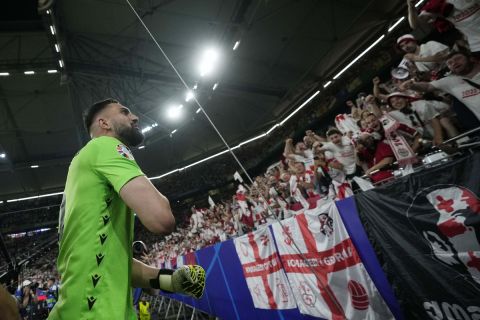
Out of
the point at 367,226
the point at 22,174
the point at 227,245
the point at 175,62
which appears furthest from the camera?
the point at 22,174

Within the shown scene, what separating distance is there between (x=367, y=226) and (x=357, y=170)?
2813 mm

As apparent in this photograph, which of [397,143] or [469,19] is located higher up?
[469,19]

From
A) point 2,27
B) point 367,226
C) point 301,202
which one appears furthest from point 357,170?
point 2,27

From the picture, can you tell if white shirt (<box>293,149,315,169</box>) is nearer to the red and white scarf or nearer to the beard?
the red and white scarf

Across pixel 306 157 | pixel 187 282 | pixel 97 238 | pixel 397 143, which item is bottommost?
pixel 187 282

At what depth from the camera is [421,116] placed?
13.6 feet

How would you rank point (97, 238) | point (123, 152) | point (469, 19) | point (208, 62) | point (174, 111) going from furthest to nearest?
point (174, 111)
point (208, 62)
point (469, 19)
point (123, 152)
point (97, 238)

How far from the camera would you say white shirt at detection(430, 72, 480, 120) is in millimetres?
3328

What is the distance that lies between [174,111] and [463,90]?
13.0 metres

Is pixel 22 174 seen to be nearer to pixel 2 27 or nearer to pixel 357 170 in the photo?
pixel 2 27

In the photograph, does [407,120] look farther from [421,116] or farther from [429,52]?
[429,52]

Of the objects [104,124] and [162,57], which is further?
[162,57]

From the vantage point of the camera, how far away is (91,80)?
11656 mm

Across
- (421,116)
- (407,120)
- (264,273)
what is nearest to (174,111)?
(264,273)
